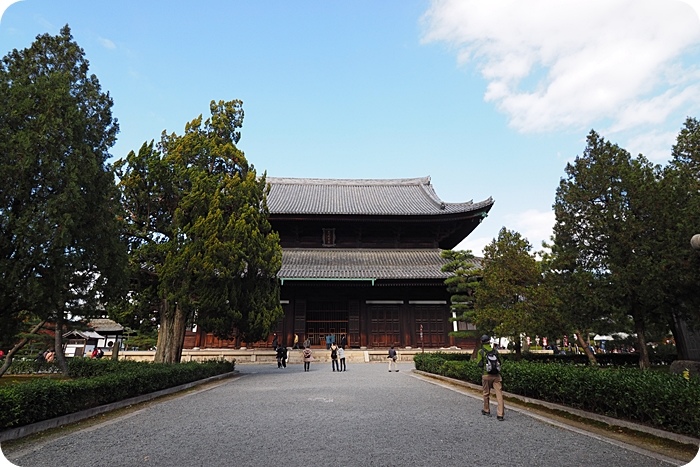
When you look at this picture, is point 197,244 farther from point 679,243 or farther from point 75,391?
point 679,243

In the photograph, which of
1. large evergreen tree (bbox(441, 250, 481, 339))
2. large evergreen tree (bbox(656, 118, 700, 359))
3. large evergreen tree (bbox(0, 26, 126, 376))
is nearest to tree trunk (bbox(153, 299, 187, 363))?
large evergreen tree (bbox(0, 26, 126, 376))

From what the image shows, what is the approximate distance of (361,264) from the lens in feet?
84.5

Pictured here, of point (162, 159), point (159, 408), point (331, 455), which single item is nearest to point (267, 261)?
point (162, 159)

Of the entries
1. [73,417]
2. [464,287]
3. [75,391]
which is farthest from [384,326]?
[73,417]

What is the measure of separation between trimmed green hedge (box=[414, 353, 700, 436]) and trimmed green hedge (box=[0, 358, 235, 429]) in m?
9.22

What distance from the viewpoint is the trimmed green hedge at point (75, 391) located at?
19.5ft

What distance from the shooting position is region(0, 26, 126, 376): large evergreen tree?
23.2 ft

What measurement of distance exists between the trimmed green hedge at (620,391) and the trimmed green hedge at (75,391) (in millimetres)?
9219

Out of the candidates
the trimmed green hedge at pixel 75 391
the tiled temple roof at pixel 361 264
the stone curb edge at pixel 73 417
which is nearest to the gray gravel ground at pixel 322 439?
the stone curb edge at pixel 73 417

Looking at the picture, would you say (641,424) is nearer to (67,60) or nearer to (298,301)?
(67,60)

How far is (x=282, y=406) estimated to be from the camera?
8.69 m

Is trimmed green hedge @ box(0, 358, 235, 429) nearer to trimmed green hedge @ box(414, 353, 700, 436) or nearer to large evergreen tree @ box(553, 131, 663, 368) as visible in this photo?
trimmed green hedge @ box(414, 353, 700, 436)

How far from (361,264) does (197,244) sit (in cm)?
1357

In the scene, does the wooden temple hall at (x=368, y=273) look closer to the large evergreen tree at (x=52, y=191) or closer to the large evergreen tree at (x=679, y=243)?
the large evergreen tree at (x=679, y=243)
